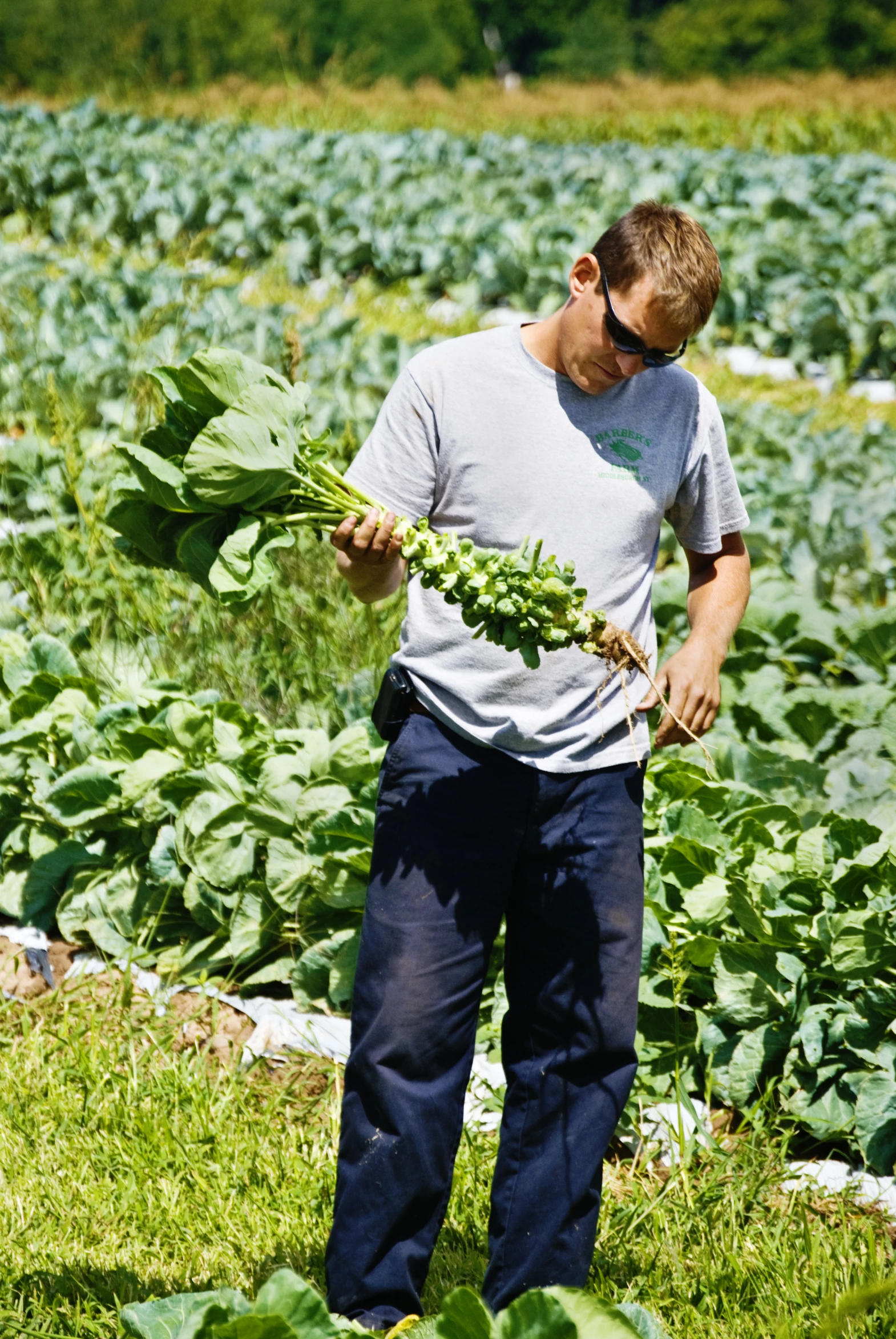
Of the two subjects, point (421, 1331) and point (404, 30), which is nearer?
point (421, 1331)

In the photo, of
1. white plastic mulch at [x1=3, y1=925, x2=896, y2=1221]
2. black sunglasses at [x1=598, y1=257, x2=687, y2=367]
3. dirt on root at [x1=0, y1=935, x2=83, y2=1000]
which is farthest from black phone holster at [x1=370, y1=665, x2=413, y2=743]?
dirt on root at [x1=0, y1=935, x2=83, y2=1000]

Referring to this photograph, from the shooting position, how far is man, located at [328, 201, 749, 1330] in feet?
6.89

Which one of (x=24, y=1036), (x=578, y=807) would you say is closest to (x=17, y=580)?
(x=24, y=1036)

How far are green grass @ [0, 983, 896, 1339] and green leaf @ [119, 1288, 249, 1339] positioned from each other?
1.54 feet

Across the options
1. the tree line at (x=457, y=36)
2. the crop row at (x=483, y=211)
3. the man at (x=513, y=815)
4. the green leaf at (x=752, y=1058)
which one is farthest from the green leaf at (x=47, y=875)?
the tree line at (x=457, y=36)

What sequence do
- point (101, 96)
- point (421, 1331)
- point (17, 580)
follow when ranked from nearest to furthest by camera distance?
point (421, 1331) < point (17, 580) < point (101, 96)

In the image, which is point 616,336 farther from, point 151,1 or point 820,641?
point 151,1

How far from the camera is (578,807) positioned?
2137 mm

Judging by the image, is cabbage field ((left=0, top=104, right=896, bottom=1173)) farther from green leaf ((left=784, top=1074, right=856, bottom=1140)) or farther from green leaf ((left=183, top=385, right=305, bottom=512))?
green leaf ((left=183, top=385, right=305, bottom=512))

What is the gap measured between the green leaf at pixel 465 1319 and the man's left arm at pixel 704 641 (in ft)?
3.27

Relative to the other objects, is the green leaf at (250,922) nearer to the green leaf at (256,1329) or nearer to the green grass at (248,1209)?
the green grass at (248,1209)

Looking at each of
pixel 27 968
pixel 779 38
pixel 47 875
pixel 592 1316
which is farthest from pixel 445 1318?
pixel 779 38

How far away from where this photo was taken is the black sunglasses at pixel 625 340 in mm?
2006

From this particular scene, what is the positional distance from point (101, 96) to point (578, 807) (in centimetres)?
2350
